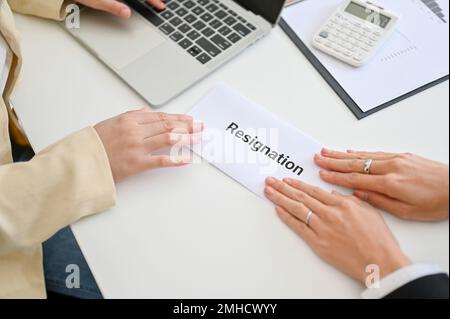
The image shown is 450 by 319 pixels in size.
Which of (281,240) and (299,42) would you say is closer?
(281,240)

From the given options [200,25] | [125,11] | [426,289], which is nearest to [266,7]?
[200,25]

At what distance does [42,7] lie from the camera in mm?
742

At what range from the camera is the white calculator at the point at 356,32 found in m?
0.69

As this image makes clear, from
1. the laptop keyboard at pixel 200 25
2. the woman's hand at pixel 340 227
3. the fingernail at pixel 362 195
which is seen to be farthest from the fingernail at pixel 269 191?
the laptop keyboard at pixel 200 25

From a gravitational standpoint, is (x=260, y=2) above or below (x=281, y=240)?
above

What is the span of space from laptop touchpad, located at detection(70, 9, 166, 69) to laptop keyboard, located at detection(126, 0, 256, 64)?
0.06 ft

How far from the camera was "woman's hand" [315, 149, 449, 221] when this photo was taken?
0.52 metres

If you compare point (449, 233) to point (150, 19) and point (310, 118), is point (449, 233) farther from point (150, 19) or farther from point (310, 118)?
point (150, 19)

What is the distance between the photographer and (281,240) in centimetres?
57

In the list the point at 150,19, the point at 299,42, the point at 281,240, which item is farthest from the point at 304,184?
the point at 150,19

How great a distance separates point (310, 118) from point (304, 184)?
0.11 meters

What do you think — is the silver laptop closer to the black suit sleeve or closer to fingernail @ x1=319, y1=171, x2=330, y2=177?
fingernail @ x1=319, y1=171, x2=330, y2=177

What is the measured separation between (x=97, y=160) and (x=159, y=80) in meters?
0.15

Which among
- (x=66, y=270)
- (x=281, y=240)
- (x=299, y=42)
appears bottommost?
(x=66, y=270)
